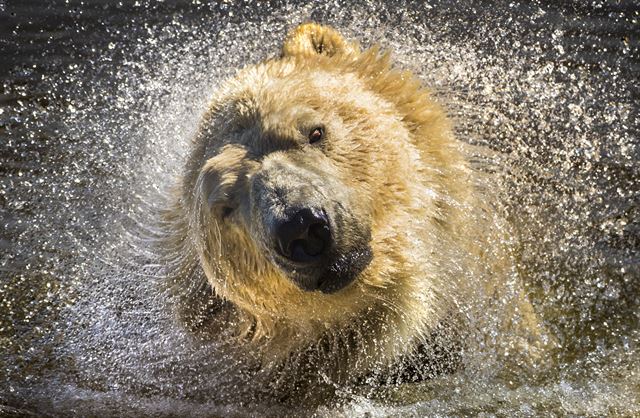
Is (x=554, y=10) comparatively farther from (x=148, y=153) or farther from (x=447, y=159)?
(x=148, y=153)

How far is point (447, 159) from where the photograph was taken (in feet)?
13.5

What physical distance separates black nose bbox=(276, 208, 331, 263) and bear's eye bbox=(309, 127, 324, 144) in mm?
592

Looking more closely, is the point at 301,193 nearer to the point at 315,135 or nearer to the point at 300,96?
the point at 315,135

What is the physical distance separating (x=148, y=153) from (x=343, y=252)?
294 cm

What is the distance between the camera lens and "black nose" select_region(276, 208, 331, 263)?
299 centimetres

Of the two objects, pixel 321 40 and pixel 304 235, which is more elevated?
pixel 321 40

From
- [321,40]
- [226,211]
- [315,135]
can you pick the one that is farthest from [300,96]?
[321,40]

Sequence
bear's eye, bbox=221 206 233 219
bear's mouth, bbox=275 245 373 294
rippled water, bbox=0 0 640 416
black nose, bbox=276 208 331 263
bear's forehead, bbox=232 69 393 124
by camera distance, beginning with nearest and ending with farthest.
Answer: black nose, bbox=276 208 331 263, bear's mouth, bbox=275 245 373 294, bear's eye, bbox=221 206 233 219, bear's forehead, bbox=232 69 393 124, rippled water, bbox=0 0 640 416

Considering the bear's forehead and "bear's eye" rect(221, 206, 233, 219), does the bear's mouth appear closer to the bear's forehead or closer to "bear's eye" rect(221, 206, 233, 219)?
"bear's eye" rect(221, 206, 233, 219)

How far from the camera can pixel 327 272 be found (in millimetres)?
3137

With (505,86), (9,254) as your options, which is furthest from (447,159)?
(9,254)

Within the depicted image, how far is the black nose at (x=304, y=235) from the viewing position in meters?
2.99

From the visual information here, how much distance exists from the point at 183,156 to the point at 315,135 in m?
1.39

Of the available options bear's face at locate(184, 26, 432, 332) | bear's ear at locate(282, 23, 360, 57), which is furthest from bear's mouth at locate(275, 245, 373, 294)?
bear's ear at locate(282, 23, 360, 57)
